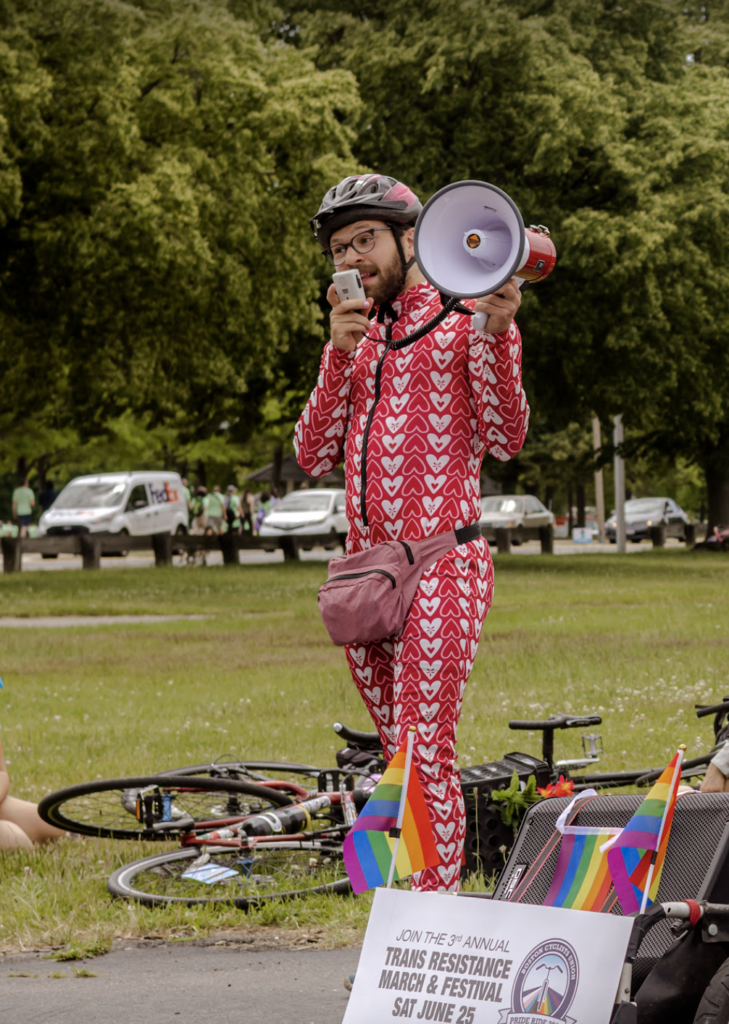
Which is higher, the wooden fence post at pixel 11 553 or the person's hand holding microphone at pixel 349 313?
the person's hand holding microphone at pixel 349 313

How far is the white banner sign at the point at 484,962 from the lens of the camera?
256cm

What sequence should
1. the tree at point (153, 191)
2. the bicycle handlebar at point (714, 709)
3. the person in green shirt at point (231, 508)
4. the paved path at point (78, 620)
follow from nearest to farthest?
1. the bicycle handlebar at point (714, 709)
2. the paved path at point (78, 620)
3. the tree at point (153, 191)
4. the person in green shirt at point (231, 508)

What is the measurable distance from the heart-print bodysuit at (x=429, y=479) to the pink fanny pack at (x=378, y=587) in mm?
30

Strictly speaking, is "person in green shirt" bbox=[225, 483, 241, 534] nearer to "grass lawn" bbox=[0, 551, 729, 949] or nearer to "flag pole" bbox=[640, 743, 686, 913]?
"grass lawn" bbox=[0, 551, 729, 949]

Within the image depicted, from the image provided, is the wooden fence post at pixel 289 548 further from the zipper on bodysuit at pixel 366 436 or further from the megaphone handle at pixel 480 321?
the megaphone handle at pixel 480 321

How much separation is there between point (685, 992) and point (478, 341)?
1.62 m

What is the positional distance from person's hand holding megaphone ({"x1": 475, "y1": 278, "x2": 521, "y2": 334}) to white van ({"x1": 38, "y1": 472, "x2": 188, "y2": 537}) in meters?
34.9

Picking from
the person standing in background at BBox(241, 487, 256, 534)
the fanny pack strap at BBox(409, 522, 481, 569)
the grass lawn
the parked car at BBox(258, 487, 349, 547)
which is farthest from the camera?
the person standing in background at BBox(241, 487, 256, 534)

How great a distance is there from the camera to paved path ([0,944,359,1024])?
384cm

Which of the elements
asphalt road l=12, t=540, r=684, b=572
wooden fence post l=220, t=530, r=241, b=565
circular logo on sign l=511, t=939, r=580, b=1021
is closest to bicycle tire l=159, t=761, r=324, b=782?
circular logo on sign l=511, t=939, r=580, b=1021

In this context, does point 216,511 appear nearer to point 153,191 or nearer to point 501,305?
point 153,191

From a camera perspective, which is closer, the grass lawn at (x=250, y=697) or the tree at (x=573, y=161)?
the grass lawn at (x=250, y=697)

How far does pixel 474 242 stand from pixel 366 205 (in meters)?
0.40

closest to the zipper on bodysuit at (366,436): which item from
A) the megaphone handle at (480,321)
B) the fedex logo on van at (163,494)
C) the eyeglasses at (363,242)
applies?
the eyeglasses at (363,242)
